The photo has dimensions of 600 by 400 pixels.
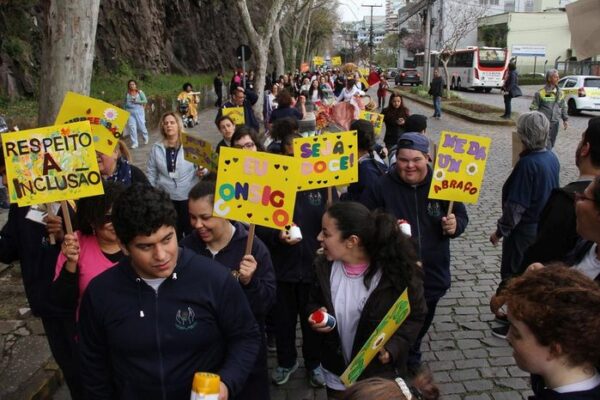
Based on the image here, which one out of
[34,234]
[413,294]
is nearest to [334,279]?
[413,294]

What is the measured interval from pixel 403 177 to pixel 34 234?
244cm

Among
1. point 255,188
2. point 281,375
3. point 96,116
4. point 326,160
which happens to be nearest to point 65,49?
point 96,116

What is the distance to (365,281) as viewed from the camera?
287 cm

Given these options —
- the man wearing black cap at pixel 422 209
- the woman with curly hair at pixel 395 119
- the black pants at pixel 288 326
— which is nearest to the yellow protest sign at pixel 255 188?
the man wearing black cap at pixel 422 209

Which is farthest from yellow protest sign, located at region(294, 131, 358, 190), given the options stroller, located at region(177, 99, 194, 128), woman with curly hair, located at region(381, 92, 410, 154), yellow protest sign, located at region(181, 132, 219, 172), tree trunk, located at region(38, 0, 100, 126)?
stroller, located at region(177, 99, 194, 128)

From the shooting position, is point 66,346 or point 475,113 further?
point 475,113

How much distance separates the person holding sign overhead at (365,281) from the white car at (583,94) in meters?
20.5

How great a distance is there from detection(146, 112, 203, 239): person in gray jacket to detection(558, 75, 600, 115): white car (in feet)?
62.9

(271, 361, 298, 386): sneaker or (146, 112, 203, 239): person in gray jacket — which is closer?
(271, 361, 298, 386): sneaker

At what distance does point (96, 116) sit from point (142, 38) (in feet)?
67.6

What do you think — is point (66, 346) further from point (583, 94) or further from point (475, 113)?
point (583, 94)

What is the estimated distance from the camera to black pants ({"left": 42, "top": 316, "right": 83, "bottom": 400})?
3.06 metres

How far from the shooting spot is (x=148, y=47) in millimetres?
23797

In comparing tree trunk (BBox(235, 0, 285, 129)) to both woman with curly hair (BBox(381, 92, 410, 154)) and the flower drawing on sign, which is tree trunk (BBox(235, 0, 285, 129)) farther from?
the flower drawing on sign
